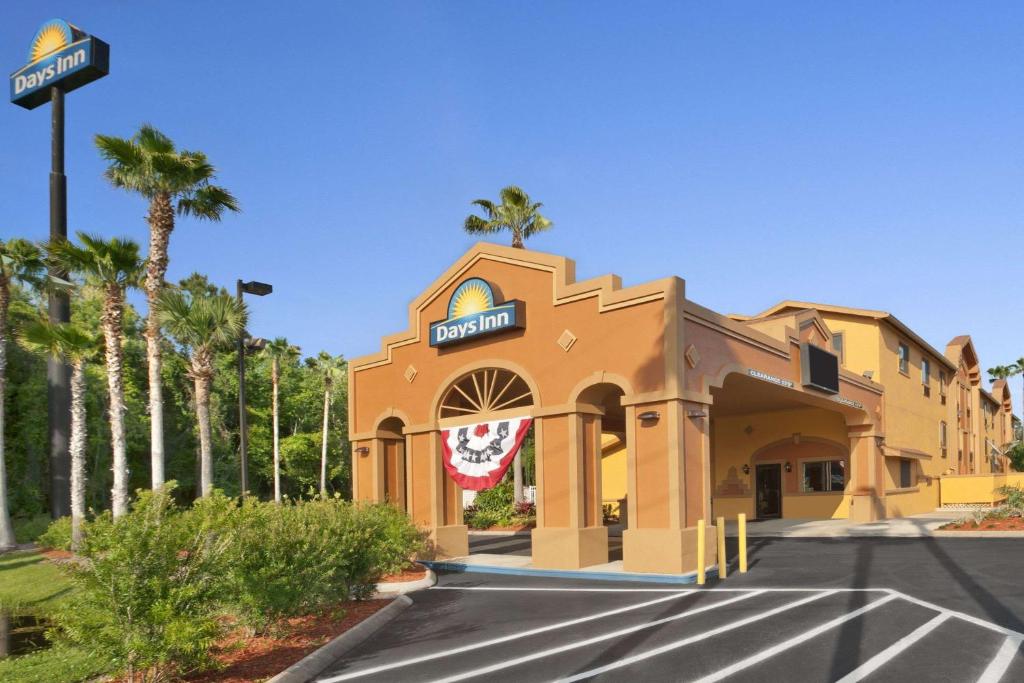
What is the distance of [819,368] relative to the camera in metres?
23.9

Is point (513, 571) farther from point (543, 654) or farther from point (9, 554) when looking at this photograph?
point (9, 554)

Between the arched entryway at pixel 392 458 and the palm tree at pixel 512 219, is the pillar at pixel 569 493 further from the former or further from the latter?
the palm tree at pixel 512 219

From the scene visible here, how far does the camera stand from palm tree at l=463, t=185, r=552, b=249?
3512cm

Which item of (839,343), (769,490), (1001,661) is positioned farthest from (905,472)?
(1001,661)

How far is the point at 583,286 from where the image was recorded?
18625mm

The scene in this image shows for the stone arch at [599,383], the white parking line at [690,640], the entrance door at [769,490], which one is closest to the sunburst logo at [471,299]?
the stone arch at [599,383]

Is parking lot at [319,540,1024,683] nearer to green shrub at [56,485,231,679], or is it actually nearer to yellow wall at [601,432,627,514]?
green shrub at [56,485,231,679]

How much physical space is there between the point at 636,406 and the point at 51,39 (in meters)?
27.5

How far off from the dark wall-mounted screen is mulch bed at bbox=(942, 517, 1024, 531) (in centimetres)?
506

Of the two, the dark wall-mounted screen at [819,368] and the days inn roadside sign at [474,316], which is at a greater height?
the days inn roadside sign at [474,316]

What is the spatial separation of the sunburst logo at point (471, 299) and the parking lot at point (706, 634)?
7.39 meters

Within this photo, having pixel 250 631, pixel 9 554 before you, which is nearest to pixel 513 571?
pixel 250 631

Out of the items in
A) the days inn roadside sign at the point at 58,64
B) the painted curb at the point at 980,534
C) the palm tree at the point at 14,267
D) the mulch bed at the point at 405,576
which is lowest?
the painted curb at the point at 980,534

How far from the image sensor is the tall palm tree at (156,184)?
907 inches
